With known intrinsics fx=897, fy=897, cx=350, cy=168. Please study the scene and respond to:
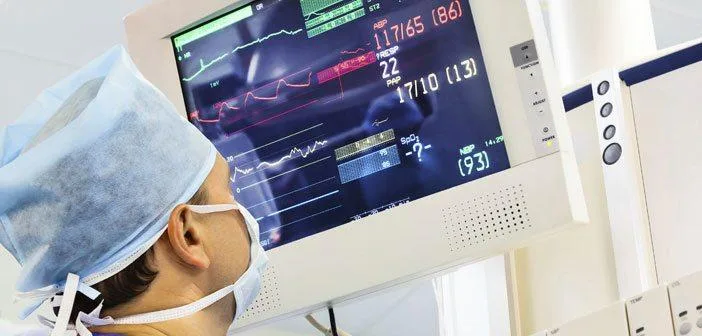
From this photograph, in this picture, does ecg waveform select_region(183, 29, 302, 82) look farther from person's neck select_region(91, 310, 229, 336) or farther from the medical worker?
person's neck select_region(91, 310, 229, 336)

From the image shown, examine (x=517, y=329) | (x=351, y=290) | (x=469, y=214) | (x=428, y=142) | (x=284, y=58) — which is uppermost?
(x=284, y=58)

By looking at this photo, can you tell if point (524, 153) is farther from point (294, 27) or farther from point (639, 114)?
point (294, 27)

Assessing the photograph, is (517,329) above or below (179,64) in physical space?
below

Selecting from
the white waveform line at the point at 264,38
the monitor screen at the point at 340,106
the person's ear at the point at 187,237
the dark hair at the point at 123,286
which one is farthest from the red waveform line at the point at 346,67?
the dark hair at the point at 123,286

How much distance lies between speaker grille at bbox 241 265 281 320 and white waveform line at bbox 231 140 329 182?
0.21m

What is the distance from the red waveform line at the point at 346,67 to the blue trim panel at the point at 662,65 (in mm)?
510

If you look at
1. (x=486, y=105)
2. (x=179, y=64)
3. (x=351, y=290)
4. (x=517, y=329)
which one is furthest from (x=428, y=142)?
(x=179, y=64)

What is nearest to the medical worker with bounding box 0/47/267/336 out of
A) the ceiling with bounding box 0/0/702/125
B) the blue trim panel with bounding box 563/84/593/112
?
the blue trim panel with bounding box 563/84/593/112

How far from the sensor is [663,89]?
69.5 inches

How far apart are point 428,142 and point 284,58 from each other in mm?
392

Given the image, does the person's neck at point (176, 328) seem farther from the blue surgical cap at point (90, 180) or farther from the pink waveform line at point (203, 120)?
the pink waveform line at point (203, 120)

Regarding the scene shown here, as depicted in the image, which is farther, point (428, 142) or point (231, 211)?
point (428, 142)

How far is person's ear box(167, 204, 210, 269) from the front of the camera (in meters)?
1.42

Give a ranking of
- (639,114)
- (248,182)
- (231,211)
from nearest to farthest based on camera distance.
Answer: (231,211) < (639,114) < (248,182)
